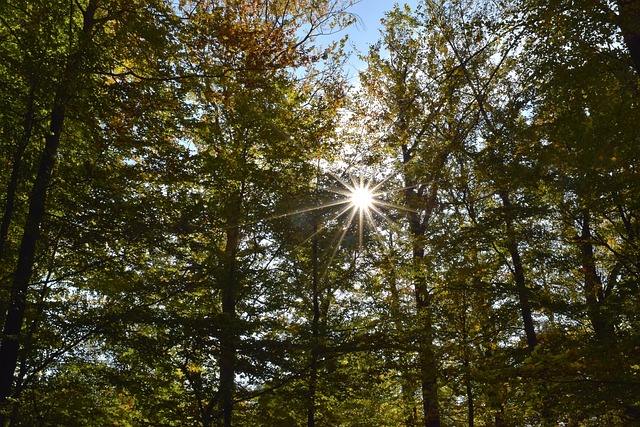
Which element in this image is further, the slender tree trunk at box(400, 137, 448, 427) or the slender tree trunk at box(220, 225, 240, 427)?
the slender tree trunk at box(400, 137, 448, 427)

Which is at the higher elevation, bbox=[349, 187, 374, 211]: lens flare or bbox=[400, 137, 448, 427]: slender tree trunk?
bbox=[349, 187, 374, 211]: lens flare

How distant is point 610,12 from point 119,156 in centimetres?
861

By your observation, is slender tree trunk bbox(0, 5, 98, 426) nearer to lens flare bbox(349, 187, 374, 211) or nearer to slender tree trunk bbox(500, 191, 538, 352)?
lens flare bbox(349, 187, 374, 211)

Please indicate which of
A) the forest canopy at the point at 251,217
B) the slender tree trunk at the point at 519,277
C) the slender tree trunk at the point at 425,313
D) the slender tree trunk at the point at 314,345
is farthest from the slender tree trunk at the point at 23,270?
the slender tree trunk at the point at 519,277

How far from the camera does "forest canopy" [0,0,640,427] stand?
20.1 feet

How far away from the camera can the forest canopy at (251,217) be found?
614cm

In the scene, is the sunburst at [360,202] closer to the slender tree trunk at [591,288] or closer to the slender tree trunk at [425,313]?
the slender tree trunk at [425,313]

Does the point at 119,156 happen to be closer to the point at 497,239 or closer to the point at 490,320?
the point at 497,239

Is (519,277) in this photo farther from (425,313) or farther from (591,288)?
(425,313)

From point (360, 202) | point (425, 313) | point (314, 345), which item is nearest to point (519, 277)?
point (425, 313)

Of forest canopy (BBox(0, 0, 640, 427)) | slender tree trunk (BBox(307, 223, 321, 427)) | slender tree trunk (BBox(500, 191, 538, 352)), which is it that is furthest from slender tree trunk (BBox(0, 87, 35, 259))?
slender tree trunk (BBox(500, 191, 538, 352))

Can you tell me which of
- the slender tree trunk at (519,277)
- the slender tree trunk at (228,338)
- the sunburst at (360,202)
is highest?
the sunburst at (360,202)

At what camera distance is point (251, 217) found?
912 centimetres

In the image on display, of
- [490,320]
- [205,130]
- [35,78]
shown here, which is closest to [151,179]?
[205,130]
